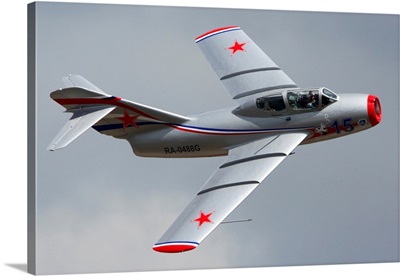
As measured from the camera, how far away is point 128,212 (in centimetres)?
2016

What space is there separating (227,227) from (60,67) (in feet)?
14.2

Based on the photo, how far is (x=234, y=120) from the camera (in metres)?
19.8

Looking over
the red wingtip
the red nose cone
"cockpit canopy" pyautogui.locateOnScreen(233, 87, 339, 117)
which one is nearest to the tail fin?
"cockpit canopy" pyautogui.locateOnScreen(233, 87, 339, 117)

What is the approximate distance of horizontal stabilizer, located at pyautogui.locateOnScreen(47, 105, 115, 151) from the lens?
1859 cm

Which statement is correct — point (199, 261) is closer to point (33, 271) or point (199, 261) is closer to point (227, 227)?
point (227, 227)

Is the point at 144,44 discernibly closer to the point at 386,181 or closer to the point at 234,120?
the point at 234,120

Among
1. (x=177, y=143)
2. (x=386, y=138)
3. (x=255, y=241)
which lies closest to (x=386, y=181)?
(x=386, y=138)

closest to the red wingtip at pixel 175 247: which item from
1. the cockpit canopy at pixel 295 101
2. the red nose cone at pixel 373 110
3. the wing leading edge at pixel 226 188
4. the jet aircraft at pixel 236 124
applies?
the wing leading edge at pixel 226 188

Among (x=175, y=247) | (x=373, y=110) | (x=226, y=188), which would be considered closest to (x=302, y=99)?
(x=373, y=110)

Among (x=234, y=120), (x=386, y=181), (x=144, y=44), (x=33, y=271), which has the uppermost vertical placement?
(x=144, y=44)

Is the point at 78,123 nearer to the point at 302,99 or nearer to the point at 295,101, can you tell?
the point at 295,101

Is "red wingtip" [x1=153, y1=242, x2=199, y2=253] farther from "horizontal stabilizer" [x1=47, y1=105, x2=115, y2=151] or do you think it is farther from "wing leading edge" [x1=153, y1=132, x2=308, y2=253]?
"horizontal stabilizer" [x1=47, y1=105, x2=115, y2=151]

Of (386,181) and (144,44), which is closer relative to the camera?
(144,44)

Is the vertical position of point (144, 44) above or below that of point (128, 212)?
above
